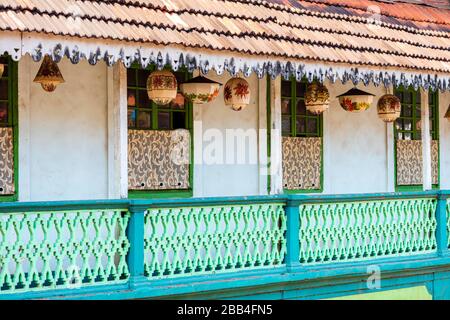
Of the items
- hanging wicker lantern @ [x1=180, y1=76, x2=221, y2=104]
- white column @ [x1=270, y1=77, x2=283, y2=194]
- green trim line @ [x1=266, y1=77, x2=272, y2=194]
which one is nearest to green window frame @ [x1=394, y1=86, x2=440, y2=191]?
green trim line @ [x1=266, y1=77, x2=272, y2=194]

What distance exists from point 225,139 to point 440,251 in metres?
2.86

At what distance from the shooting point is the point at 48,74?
872 cm

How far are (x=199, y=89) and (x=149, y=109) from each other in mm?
677

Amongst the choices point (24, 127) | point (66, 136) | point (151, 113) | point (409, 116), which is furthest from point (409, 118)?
point (24, 127)

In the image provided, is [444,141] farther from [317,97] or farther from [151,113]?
[151,113]

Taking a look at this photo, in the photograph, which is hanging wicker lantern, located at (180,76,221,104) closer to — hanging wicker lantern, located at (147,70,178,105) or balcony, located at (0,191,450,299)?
hanging wicker lantern, located at (147,70,178,105)

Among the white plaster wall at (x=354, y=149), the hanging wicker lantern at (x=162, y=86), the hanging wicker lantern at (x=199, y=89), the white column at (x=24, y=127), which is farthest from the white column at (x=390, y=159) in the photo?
the white column at (x=24, y=127)

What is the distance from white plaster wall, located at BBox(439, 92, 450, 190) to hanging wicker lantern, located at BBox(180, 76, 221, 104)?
477 cm

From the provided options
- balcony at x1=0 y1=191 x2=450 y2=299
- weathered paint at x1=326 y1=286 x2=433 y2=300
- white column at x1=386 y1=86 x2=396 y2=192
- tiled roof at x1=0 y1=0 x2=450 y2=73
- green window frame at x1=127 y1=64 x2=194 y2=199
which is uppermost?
tiled roof at x1=0 y1=0 x2=450 y2=73

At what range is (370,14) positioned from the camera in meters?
11.2

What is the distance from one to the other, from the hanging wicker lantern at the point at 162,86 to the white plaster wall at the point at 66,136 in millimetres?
605

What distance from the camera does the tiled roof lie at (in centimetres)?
757
